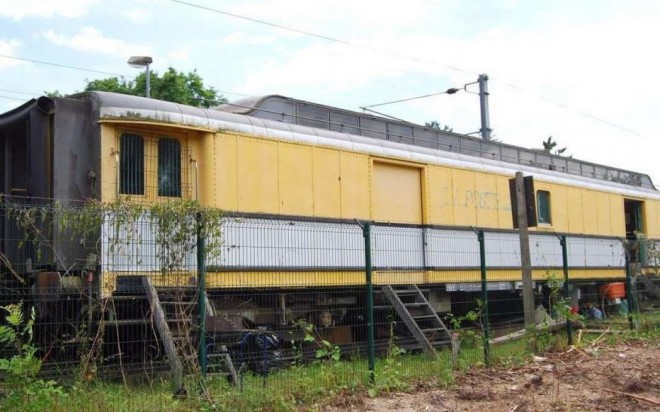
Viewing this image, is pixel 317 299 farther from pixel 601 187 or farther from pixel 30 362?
pixel 601 187

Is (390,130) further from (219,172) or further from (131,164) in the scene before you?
(131,164)

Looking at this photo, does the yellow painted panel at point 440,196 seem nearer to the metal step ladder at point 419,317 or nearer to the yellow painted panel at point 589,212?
the metal step ladder at point 419,317

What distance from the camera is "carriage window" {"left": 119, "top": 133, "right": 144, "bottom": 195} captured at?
371 inches

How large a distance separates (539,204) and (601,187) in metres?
3.59

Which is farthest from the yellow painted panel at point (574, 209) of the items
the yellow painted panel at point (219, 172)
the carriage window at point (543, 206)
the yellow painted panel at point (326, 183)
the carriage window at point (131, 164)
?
the carriage window at point (131, 164)

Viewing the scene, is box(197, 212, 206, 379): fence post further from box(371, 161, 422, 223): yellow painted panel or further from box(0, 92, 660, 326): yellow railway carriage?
box(371, 161, 422, 223): yellow painted panel

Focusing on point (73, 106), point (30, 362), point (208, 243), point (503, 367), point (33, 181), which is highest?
point (73, 106)

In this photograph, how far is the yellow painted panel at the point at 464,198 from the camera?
14102 mm

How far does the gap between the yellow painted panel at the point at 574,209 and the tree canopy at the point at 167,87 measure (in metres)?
20.8

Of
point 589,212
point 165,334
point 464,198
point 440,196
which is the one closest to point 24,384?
point 165,334

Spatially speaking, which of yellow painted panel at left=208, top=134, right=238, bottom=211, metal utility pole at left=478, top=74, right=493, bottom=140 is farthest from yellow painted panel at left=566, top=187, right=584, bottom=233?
yellow painted panel at left=208, top=134, right=238, bottom=211

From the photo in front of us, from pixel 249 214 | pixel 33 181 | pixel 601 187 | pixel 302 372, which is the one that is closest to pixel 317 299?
pixel 249 214

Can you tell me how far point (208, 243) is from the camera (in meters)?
8.11

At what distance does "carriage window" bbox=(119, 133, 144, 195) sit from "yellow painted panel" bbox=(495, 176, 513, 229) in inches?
326
